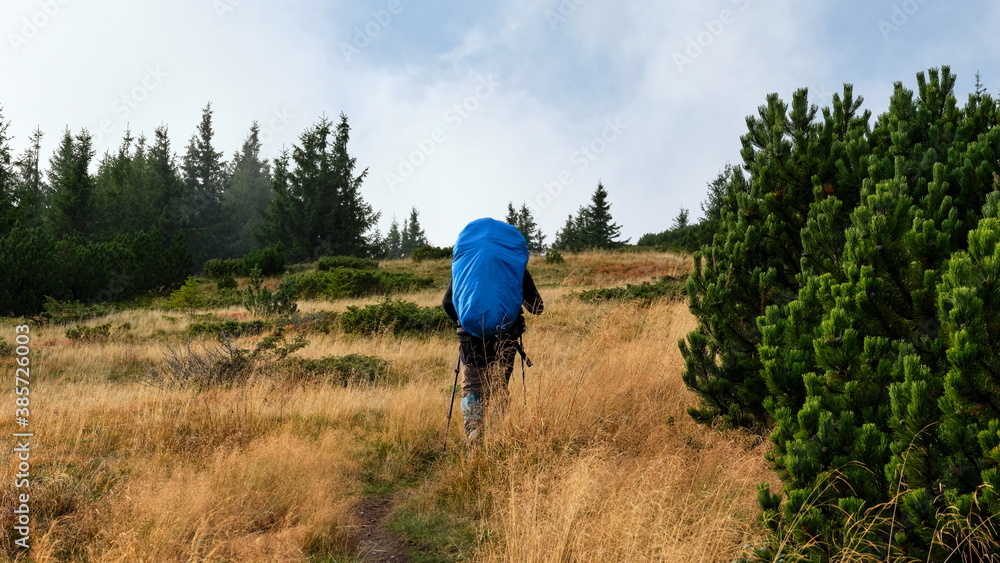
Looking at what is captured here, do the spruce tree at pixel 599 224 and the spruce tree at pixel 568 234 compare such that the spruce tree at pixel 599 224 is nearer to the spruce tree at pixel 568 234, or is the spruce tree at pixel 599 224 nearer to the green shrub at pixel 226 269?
the spruce tree at pixel 568 234

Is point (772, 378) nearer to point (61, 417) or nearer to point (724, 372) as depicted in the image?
point (724, 372)

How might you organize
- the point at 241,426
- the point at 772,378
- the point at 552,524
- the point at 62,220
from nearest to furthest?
the point at 552,524 < the point at 772,378 < the point at 241,426 < the point at 62,220

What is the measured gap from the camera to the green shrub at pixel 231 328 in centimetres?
1191

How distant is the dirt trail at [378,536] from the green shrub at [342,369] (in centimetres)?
326

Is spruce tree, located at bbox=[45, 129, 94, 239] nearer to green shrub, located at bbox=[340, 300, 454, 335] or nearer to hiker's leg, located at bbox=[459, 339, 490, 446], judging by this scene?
green shrub, located at bbox=[340, 300, 454, 335]

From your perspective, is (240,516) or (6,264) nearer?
(240,516)

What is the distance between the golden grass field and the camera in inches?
105

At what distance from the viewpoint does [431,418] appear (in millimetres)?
5184

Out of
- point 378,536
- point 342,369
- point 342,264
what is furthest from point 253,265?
point 378,536

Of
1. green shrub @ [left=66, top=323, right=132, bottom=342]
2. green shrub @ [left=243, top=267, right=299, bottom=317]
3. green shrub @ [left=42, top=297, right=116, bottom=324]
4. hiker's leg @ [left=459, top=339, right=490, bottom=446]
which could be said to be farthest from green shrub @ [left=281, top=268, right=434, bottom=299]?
hiker's leg @ [left=459, top=339, right=490, bottom=446]

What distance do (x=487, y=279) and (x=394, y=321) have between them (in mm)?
7620

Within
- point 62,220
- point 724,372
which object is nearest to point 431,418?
point 724,372

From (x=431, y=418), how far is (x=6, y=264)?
1960 cm

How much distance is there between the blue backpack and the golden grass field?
53cm
